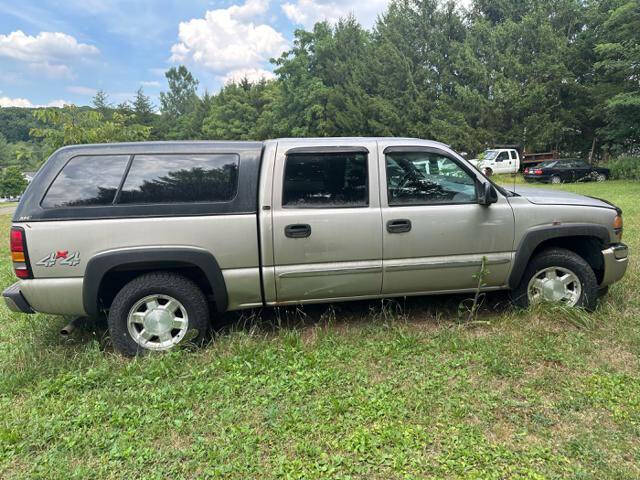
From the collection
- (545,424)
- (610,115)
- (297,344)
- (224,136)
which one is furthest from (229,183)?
(224,136)

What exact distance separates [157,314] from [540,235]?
11.3ft

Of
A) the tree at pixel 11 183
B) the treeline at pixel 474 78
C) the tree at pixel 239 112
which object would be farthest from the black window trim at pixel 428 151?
the tree at pixel 11 183

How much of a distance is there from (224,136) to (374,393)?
163 feet

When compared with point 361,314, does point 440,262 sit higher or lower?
higher

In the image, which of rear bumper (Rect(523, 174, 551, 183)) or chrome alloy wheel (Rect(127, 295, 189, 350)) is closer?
chrome alloy wheel (Rect(127, 295, 189, 350))

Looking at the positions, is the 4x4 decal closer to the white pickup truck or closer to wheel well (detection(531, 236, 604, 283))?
wheel well (detection(531, 236, 604, 283))

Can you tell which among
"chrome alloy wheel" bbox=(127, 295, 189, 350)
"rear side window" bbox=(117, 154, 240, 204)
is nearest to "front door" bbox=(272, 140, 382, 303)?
"rear side window" bbox=(117, 154, 240, 204)

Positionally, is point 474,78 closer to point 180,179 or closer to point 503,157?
point 503,157

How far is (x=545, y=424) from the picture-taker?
2.48 m

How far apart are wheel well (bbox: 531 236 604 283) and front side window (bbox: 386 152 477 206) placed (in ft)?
3.12

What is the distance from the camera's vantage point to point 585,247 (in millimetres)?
4043

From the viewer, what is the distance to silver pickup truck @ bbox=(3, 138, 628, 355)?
3143 mm

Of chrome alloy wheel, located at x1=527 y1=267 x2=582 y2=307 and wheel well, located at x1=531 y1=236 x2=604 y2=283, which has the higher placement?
wheel well, located at x1=531 y1=236 x2=604 y2=283

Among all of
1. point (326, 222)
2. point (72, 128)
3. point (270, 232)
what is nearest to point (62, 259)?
point (270, 232)
